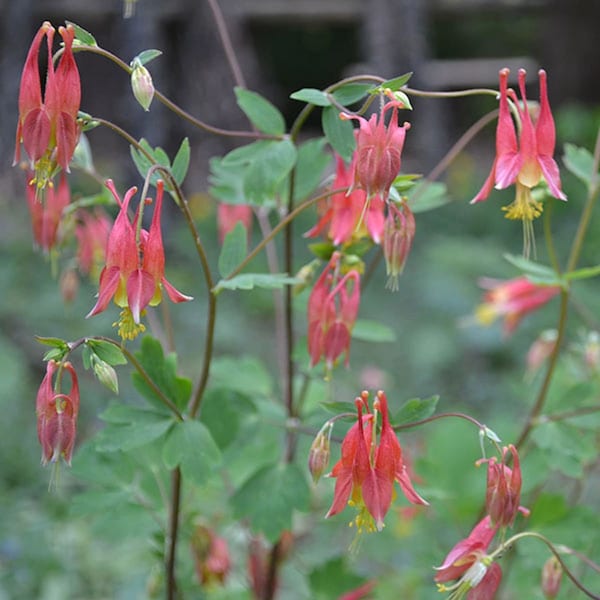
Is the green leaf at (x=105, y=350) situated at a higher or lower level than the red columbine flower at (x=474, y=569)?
higher

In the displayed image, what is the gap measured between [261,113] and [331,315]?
0.98ft

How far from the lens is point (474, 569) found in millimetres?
962

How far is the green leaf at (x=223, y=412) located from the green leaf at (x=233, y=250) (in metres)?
0.24

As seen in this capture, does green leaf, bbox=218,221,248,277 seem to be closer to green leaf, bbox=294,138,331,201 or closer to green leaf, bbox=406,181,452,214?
green leaf, bbox=294,138,331,201

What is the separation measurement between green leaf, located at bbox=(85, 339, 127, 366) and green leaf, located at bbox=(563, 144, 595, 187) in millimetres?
819

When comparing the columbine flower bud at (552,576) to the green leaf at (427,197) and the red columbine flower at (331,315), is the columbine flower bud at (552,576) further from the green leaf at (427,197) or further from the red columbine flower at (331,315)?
the green leaf at (427,197)

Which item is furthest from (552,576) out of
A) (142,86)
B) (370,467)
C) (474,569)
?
(142,86)

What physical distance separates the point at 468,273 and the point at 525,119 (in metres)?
3.48

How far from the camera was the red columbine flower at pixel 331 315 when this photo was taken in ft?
3.90

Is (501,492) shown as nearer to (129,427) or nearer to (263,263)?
(129,427)

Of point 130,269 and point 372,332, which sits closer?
point 130,269

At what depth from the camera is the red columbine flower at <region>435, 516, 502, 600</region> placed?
96cm

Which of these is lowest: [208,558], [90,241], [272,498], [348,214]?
[208,558]

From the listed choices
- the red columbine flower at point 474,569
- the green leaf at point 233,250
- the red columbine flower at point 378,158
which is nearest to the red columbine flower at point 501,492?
the red columbine flower at point 474,569
